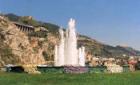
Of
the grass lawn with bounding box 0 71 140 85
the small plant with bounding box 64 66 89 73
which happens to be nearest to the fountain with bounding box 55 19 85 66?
the small plant with bounding box 64 66 89 73

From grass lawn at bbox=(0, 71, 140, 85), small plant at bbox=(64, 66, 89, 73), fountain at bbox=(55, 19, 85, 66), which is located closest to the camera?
grass lawn at bbox=(0, 71, 140, 85)

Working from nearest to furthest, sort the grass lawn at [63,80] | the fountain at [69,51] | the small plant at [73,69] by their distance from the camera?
the grass lawn at [63,80] → the small plant at [73,69] → the fountain at [69,51]

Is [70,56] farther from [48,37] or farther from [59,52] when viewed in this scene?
[48,37]

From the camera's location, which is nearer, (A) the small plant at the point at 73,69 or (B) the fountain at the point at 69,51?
(A) the small plant at the point at 73,69

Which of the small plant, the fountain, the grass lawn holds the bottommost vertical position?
the grass lawn

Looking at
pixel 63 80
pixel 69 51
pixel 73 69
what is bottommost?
pixel 63 80

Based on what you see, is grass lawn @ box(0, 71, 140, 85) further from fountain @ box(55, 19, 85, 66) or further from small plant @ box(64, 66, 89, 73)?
fountain @ box(55, 19, 85, 66)

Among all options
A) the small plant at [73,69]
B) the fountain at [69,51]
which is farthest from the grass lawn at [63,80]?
the fountain at [69,51]

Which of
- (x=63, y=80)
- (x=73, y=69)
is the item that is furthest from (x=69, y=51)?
(x=63, y=80)

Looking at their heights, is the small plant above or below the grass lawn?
above

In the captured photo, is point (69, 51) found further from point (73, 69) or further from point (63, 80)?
point (63, 80)

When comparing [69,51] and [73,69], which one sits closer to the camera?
[73,69]

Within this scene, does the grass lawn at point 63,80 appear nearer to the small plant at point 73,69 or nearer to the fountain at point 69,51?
the small plant at point 73,69

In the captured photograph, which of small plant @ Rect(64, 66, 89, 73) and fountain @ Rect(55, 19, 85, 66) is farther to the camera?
fountain @ Rect(55, 19, 85, 66)
